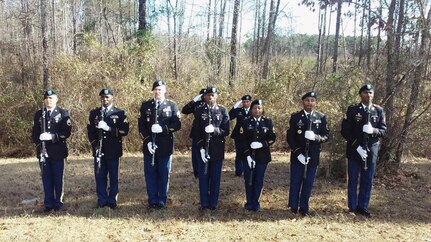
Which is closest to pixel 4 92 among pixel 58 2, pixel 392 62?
pixel 392 62

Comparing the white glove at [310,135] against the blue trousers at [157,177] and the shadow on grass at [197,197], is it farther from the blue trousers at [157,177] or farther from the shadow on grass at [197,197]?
the blue trousers at [157,177]

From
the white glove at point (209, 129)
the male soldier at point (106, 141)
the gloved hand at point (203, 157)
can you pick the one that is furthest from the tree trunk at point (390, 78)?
the male soldier at point (106, 141)

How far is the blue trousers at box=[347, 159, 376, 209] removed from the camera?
6.24 meters

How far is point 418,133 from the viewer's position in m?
8.35

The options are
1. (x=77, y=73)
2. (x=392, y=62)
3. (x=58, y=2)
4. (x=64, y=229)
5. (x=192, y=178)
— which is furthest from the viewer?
(x=58, y=2)

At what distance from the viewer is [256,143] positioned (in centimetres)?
619

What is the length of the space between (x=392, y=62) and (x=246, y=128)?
3921 mm

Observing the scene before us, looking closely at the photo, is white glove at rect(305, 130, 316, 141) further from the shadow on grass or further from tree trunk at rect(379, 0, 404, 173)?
tree trunk at rect(379, 0, 404, 173)

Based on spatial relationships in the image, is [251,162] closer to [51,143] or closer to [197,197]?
[197,197]

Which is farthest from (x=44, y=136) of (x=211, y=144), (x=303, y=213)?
(x=303, y=213)

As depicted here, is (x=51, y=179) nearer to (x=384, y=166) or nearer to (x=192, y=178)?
(x=192, y=178)

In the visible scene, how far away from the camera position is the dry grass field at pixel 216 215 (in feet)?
17.6

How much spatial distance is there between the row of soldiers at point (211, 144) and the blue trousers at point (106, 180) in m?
0.02

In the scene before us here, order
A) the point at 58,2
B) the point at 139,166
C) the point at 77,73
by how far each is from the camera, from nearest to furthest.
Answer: the point at 139,166 → the point at 77,73 → the point at 58,2
